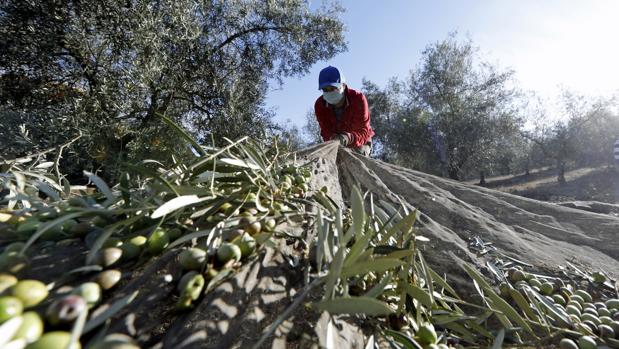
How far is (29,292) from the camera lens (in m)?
0.46

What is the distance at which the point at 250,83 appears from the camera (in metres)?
8.23

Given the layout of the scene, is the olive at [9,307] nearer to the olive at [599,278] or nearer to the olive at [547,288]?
the olive at [547,288]

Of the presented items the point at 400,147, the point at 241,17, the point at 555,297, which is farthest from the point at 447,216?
the point at 400,147

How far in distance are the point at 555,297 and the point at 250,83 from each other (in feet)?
25.8

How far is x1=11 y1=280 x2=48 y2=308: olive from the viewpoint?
17.9 inches

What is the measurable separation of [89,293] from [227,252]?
22 cm

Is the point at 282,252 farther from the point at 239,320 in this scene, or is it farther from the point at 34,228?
the point at 34,228

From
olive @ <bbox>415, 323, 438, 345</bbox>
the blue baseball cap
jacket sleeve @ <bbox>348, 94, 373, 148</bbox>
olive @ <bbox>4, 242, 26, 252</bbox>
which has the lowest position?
olive @ <bbox>415, 323, 438, 345</bbox>

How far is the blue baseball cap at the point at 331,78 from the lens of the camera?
4516 mm

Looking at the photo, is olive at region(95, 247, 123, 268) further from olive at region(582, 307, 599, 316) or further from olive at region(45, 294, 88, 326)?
olive at region(582, 307, 599, 316)

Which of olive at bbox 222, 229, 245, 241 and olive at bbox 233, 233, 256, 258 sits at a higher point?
olive at bbox 222, 229, 245, 241

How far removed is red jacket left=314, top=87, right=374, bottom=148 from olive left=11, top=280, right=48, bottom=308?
3390mm

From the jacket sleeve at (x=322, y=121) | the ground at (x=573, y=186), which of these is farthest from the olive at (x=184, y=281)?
the ground at (x=573, y=186)

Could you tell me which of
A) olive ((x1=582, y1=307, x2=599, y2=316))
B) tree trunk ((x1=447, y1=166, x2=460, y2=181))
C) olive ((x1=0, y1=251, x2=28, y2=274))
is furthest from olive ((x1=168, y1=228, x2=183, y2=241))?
tree trunk ((x1=447, y1=166, x2=460, y2=181))
